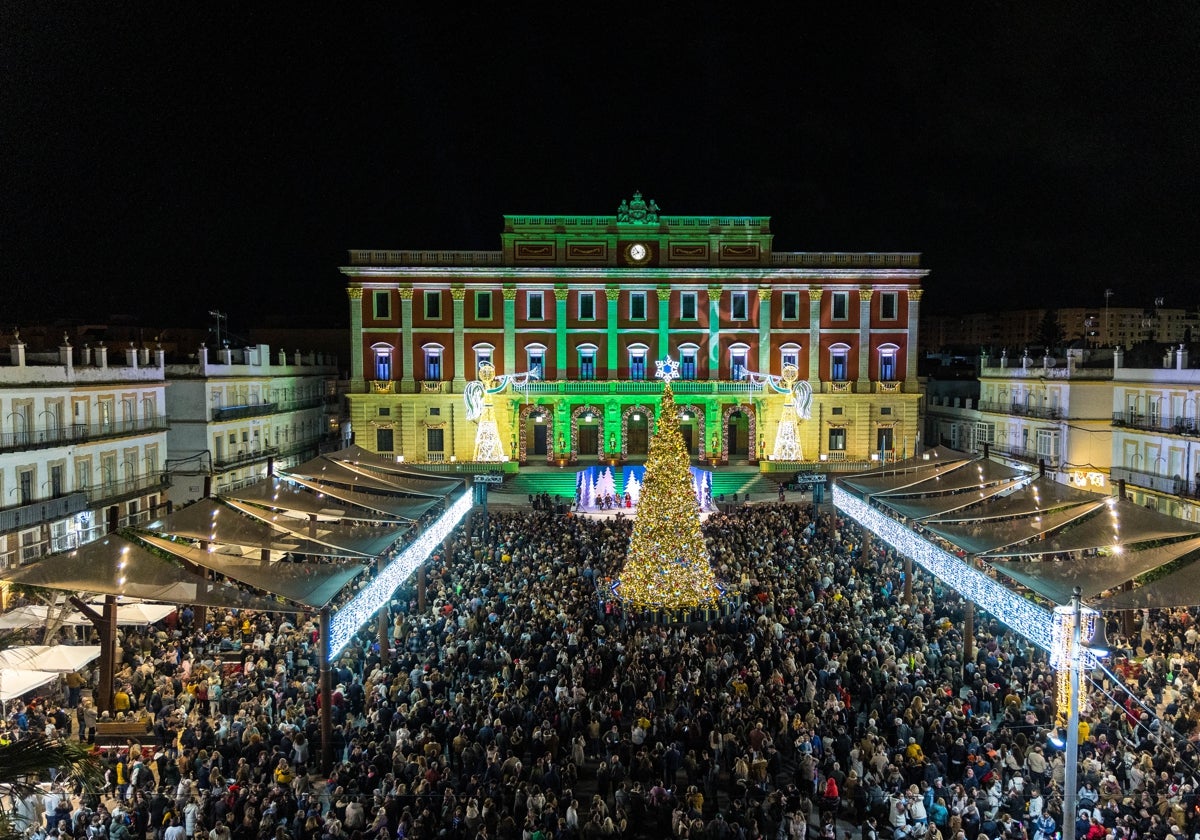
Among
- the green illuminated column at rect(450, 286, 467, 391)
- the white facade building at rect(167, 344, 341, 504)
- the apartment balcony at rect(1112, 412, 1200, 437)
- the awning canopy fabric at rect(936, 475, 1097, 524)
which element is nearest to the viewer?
the awning canopy fabric at rect(936, 475, 1097, 524)

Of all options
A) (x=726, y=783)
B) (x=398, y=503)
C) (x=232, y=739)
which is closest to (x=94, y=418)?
(x=398, y=503)

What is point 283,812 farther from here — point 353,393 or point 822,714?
point 353,393

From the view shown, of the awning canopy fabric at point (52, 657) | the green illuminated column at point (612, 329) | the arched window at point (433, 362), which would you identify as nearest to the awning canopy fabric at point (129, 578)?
the awning canopy fabric at point (52, 657)

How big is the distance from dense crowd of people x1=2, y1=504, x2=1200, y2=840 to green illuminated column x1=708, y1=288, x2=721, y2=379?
27522 millimetres

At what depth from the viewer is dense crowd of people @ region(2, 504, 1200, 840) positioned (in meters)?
11.4

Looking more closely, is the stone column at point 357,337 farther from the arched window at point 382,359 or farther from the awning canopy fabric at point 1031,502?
the awning canopy fabric at point 1031,502

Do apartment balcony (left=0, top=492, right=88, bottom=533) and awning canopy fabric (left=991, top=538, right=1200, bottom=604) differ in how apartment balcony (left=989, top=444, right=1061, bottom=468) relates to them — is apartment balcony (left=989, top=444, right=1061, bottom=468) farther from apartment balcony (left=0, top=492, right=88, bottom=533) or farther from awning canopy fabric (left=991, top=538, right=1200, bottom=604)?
apartment balcony (left=0, top=492, right=88, bottom=533)

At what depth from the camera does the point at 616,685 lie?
609 inches

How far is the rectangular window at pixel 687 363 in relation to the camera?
47.8 m

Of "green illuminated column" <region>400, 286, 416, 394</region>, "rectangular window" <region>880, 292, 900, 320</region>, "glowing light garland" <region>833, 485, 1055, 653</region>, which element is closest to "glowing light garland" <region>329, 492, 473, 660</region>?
"glowing light garland" <region>833, 485, 1055, 653</region>

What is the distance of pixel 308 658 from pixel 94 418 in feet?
58.3

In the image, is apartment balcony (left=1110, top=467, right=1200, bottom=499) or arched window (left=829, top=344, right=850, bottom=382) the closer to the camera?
apartment balcony (left=1110, top=467, right=1200, bottom=499)

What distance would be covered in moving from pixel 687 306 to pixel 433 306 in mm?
13774

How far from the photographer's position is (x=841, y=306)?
48.1m
